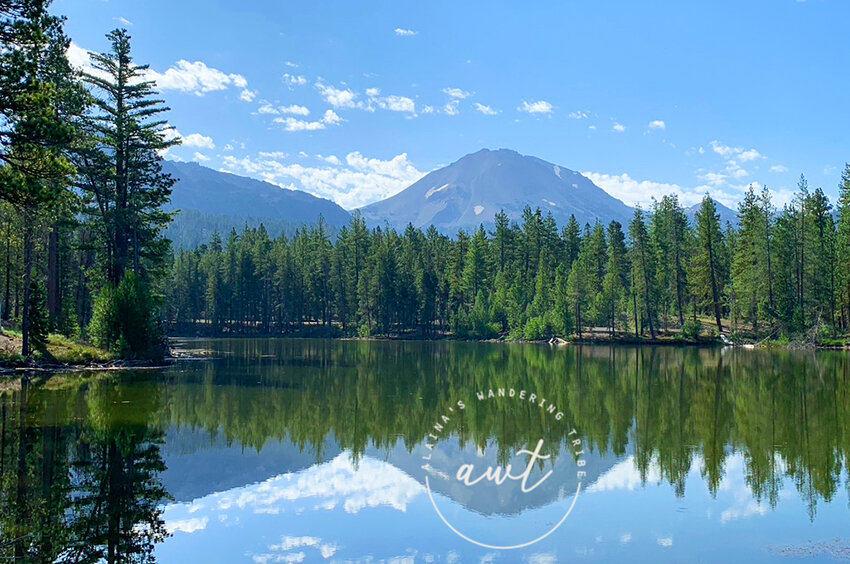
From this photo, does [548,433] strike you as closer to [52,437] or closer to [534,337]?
[52,437]

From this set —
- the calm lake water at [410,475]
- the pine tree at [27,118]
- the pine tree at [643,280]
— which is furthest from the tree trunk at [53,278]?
the pine tree at [643,280]

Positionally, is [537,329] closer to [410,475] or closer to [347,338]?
[347,338]

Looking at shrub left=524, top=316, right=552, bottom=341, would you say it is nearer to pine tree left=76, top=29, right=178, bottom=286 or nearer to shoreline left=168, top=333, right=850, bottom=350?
shoreline left=168, top=333, right=850, bottom=350

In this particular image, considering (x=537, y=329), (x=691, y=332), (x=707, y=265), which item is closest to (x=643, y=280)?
(x=691, y=332)

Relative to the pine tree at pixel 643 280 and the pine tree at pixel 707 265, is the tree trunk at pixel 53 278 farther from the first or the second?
the pine tree at pixel 707 265

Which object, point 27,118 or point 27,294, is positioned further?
point 27,294

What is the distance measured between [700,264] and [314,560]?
83.9m

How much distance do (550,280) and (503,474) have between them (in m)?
81.6

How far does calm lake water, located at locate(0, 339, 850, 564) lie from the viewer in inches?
433

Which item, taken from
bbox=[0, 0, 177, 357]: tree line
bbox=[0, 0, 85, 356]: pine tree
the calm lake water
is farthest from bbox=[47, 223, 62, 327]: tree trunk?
bbox=[0, 0, 85, 356]: pine tree

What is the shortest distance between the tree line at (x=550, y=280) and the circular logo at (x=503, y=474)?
57.6 metres

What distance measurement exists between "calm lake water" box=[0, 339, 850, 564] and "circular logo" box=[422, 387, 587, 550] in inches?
2.7

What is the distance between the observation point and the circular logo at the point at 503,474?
40.7 ft

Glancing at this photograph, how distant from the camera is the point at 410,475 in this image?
1605cm
